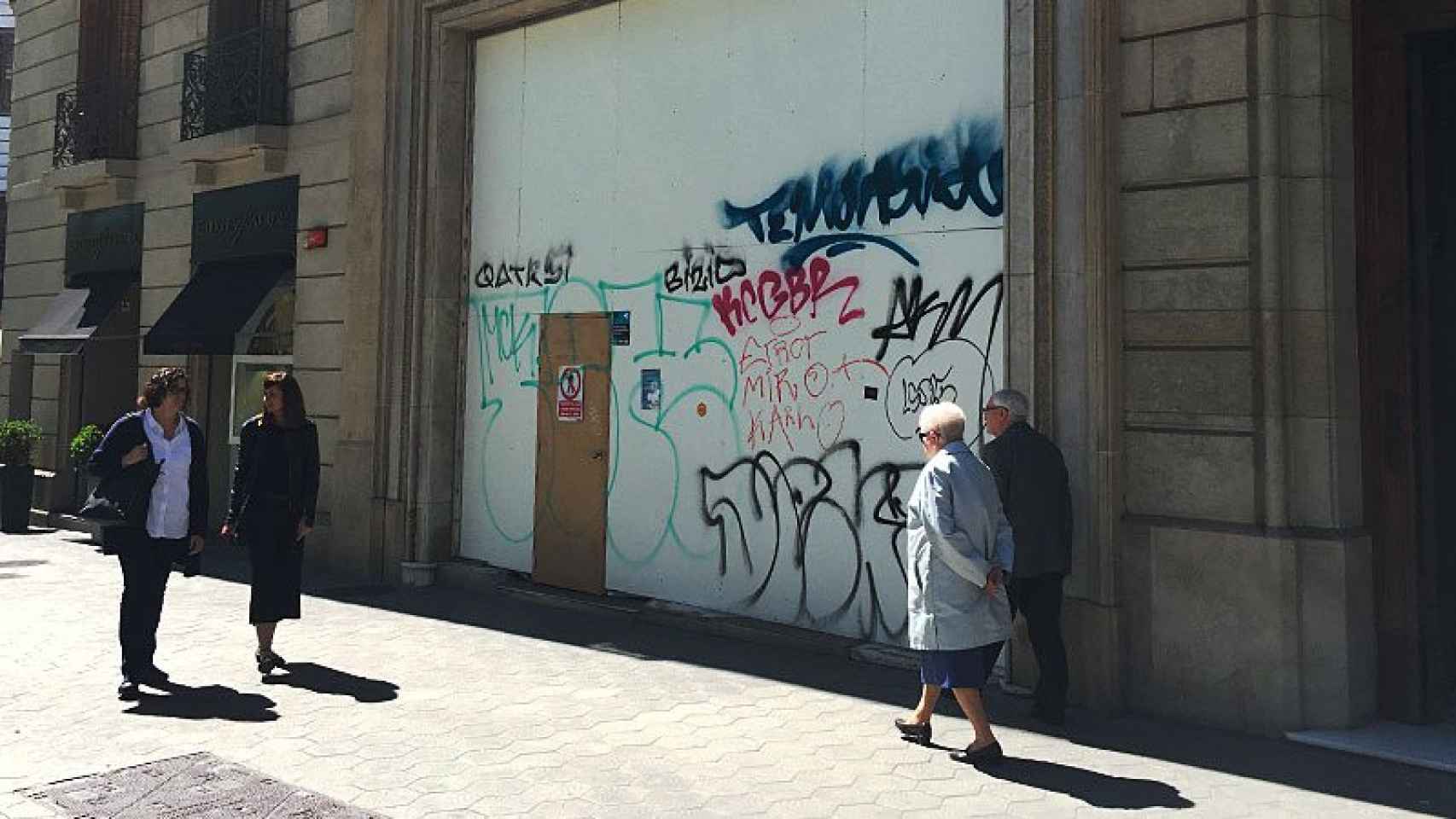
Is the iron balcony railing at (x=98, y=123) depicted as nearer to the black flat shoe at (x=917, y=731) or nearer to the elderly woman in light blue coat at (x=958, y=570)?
the elderly woman in light blue coat at (x=958, y=570)

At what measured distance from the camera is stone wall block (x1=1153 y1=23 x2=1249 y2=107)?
19.8 ft

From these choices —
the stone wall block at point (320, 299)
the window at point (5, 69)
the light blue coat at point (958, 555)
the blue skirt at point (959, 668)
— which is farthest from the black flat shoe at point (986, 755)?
the window at point (5, 69)

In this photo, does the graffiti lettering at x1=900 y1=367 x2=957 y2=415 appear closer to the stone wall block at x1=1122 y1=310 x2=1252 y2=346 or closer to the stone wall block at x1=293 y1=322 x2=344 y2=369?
the stone wall block at x1=1122 y1=310 x2=1252 y2=346

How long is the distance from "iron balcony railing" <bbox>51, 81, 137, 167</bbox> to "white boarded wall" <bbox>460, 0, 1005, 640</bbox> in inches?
257

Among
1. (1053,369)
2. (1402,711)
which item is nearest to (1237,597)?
(1402,711)

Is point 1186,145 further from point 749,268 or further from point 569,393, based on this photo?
point 569,393

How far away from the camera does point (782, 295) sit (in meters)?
8.34

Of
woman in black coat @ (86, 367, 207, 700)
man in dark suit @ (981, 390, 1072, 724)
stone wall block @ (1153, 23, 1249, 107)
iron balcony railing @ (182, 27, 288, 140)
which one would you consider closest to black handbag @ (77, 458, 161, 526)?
woman in black coat @ (86, 367, 207, 700)

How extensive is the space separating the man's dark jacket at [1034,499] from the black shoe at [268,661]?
4449 mm

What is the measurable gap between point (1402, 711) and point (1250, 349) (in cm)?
204

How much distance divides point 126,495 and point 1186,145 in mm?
6233

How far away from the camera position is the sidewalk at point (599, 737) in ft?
15.8

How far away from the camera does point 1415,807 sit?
15.6 ft

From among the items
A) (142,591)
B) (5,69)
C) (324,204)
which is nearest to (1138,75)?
(142,591)
